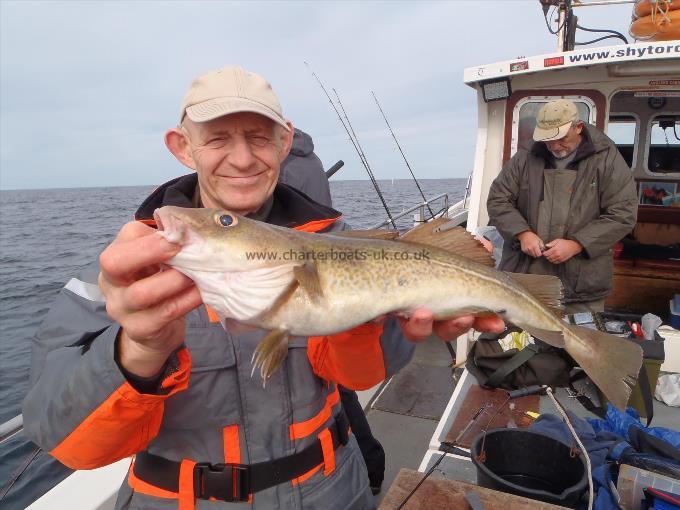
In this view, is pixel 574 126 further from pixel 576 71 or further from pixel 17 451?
pixel 17 451

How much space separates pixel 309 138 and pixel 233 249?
2719 mm

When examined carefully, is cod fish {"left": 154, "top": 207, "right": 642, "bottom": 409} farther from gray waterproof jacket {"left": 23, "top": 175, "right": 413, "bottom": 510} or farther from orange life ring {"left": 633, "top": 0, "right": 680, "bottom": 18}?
orange life ring {"left": 633, "top": 0, "right": 680, "bottom": 18}

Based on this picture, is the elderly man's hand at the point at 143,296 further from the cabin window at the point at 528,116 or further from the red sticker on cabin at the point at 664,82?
the red sticker on cabin at the point at 664,82

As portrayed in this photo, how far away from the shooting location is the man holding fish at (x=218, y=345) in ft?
5.30

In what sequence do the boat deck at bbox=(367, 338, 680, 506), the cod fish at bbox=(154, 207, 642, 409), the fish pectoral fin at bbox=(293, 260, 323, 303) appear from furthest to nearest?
1. the boat deck at bbox=(367, 338, 680, 506)
2. the fish pectoral fin at bbox=(293, 260, 323, 303)
3. the cod fish at bbox=(154, 207, 642, 409)

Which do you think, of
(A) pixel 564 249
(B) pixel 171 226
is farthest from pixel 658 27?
(B) pixel 171 226

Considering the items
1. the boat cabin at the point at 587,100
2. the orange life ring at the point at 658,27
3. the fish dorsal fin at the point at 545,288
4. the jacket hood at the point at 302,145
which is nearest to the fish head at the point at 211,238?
the fish dorsal fin at the point at 545,288

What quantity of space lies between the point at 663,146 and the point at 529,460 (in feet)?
29.0

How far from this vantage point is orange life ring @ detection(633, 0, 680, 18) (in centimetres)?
627

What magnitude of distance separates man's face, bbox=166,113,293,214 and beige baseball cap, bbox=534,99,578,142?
12.1 ft

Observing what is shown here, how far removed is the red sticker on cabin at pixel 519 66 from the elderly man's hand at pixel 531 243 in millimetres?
2329

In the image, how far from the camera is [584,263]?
5148 mm

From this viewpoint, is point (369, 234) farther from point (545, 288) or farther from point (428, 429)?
point (428, 429)

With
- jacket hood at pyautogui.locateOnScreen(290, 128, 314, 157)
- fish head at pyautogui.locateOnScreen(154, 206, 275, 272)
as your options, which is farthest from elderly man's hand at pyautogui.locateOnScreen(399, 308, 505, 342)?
jacket hood at pyautogui.locateOnScreen(290, 128, 314, 157)
